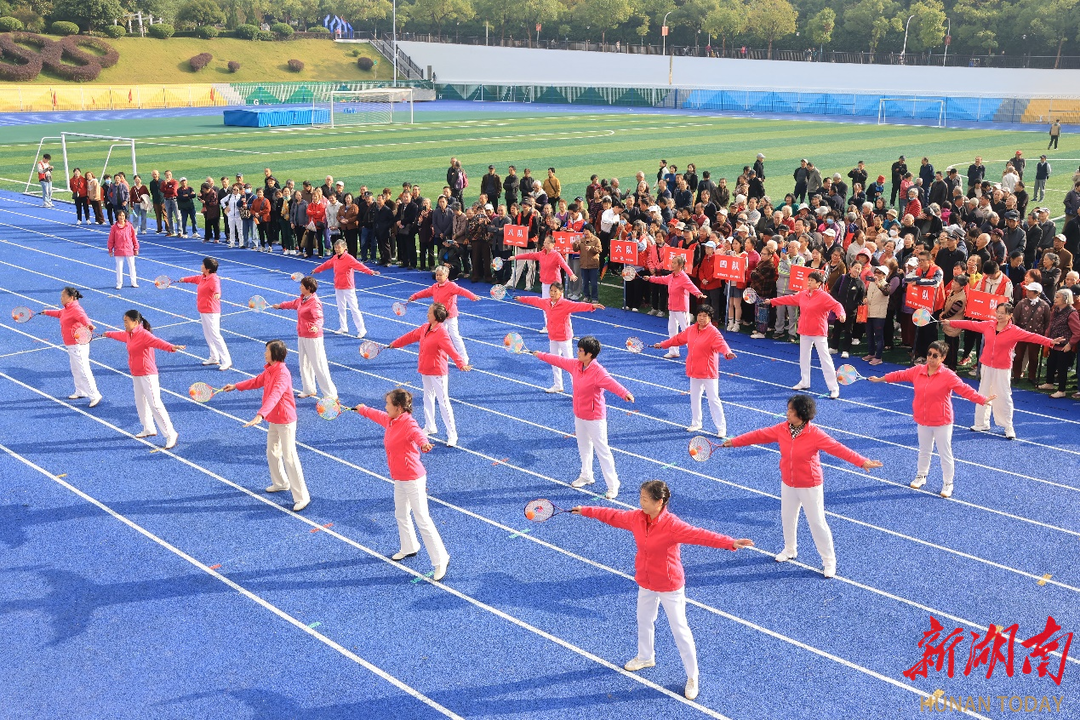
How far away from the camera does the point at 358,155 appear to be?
45375mm

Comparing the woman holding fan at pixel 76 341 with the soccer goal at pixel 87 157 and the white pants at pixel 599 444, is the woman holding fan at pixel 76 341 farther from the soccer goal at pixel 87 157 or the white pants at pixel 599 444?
the soccer goal at pixel 87 157

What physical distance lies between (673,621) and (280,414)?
18.3 ft

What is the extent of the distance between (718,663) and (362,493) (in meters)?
5.38

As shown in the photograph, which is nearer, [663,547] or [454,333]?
[663,547]

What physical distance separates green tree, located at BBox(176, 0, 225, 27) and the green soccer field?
4316 cm

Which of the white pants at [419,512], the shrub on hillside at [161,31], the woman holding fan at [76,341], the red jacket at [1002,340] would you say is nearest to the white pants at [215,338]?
the woman holding fan at [76,341]

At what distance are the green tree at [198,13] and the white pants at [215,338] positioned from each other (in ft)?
320

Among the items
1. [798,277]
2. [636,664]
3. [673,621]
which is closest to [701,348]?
[798,277]

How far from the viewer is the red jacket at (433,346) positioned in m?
13.1

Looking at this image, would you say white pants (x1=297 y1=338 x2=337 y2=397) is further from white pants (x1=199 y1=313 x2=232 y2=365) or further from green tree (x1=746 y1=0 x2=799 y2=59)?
green tree (x1=746 y1=0 x2=799 y2=59)

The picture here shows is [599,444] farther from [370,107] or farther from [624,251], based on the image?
[370,107]

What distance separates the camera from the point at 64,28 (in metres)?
90.9

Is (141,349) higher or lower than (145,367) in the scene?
higher

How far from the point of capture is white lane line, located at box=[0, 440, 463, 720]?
8.48 meters
